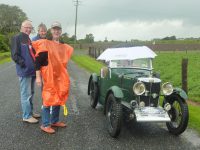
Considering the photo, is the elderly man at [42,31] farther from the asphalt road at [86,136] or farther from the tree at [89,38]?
the tree at [89,38]

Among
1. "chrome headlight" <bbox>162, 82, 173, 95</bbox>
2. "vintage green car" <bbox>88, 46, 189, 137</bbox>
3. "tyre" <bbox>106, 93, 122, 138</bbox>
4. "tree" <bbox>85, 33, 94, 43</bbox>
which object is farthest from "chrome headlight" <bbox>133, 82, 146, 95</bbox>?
"tree" <bbox>85, 33, 94, 43</bbox>

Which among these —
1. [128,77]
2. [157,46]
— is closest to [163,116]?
[128,77]

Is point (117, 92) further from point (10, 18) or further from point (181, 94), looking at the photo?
point (10, 18)

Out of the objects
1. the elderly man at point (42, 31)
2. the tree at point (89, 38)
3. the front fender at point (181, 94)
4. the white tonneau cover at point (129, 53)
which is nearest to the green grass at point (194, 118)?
the front fender at point (181, 94)

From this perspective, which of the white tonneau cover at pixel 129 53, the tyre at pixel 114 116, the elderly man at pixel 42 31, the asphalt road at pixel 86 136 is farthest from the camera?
the white tonneau cover at pixel 129 53

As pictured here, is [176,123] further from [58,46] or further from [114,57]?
[58,46]

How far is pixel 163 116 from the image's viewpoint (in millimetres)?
7316

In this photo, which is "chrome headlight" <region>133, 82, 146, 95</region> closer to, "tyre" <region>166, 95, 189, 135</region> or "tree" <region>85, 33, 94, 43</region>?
"tyre" <region>166, 95, 189, 135</region>

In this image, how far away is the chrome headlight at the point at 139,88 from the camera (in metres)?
7.44

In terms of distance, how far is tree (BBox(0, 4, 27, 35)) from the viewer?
103 m

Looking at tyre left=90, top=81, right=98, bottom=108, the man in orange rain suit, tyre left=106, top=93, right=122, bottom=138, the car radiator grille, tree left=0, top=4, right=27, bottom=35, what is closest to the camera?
tyre left=106, top=93, right=122, bottom=138

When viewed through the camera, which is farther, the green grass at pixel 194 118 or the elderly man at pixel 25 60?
the green grass at pixel 194 118

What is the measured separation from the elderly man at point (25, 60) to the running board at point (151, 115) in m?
2.38

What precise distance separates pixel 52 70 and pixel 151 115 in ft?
6.98
